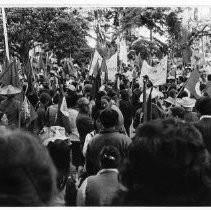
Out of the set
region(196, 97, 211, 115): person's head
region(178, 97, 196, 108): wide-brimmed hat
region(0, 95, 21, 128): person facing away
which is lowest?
region(0, 95, 21, 128): person facing away

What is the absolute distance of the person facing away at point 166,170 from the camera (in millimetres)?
1731

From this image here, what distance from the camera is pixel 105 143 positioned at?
171 inches

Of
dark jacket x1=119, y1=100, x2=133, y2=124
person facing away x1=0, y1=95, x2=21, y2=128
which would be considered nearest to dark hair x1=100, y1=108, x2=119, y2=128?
person facing away x1=0, y1=95, x2=21, y2=128

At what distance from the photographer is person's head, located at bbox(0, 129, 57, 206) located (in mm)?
1556

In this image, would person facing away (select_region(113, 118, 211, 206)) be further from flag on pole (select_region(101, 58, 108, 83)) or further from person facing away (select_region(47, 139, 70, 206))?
flag on pole (select_region(101, 58, 108, 83))

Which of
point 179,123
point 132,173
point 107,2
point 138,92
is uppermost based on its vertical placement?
point 107,2

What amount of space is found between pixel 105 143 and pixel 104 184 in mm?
1270

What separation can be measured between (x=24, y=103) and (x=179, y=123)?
4521 mm

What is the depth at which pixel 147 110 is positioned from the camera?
6.02 m

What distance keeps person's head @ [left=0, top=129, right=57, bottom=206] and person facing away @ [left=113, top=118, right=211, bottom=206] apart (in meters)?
0.35

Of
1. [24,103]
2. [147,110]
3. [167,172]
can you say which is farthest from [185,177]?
[24,103]

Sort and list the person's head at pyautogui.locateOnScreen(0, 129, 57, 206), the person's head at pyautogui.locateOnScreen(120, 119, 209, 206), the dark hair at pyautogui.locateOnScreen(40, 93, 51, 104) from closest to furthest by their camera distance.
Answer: the person's head at pyautogui.locateOnScreen(0, 129, 57, 206) → the person's head at pyautogui.locateOnScreen(120, 119, 209, 206) → the dark hair at pyautogui.locateOnScreen(40, 93, 51, 104)

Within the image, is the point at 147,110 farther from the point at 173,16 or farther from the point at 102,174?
the point at 173,16

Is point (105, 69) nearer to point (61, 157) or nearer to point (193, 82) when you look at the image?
point (193, 82)
